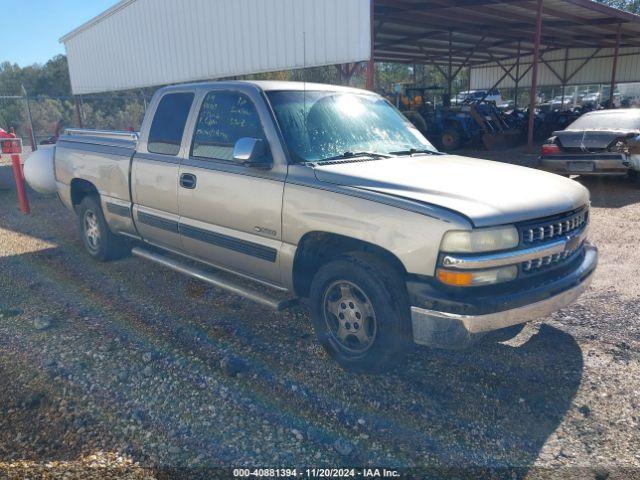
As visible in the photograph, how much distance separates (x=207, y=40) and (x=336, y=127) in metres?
12.6

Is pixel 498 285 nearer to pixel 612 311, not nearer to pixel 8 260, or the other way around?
pixel 612 311

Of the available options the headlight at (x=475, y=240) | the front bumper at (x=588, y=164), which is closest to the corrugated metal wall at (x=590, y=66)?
the front bumper at (x=588, y=164)

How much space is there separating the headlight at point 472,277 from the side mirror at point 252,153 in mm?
1509

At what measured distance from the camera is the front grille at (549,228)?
2.99 metres

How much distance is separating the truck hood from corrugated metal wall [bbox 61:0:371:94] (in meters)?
6.85

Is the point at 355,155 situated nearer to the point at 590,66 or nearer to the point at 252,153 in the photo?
the point at 252,153

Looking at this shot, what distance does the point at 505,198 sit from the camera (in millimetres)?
3033

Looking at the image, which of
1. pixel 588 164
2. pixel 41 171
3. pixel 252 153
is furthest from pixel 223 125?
pixel 588 164

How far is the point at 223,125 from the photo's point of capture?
4203mm

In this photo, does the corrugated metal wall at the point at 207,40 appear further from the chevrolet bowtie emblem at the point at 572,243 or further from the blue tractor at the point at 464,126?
the chevrolet bowtie emblem at the point at 572,243

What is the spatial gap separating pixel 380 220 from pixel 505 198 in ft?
2.43

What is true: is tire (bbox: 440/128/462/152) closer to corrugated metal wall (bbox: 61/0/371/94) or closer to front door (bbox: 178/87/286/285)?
corrugated metal wall (bbox: 61/0/371/94)

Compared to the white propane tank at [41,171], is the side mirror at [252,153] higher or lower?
higher

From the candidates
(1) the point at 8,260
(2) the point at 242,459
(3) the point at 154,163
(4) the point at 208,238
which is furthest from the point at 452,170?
(1) the point at 8,260
